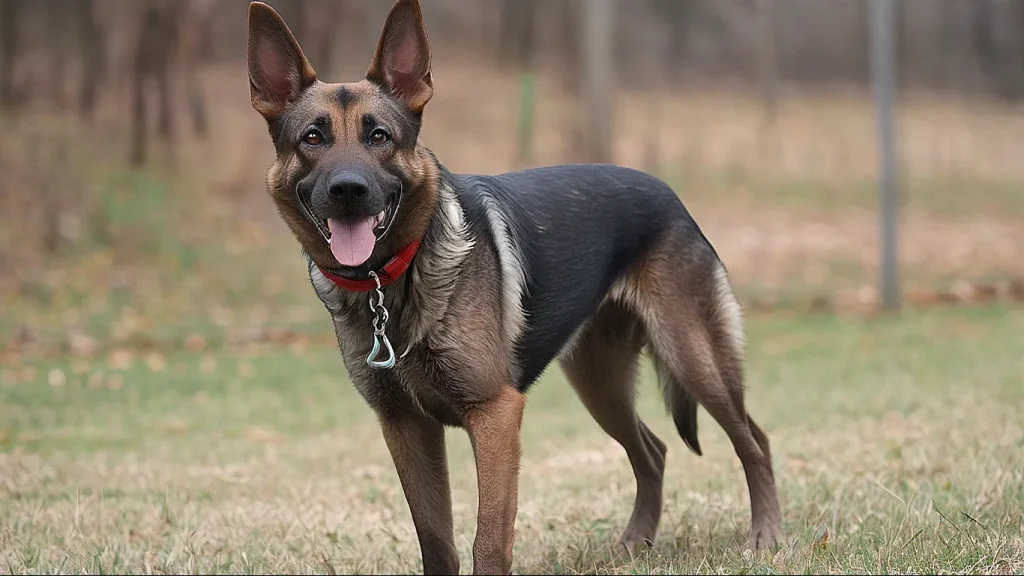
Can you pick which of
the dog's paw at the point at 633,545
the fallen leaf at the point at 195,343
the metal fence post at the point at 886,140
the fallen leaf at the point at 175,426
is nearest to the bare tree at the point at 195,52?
the fallen leaf at the point at 195,343

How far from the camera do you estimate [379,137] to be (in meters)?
4.27

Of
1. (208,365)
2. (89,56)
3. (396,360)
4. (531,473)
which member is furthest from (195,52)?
(396,360)

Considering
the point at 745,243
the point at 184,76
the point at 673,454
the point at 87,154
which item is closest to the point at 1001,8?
the point at 745,243

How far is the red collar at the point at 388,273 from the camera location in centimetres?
433

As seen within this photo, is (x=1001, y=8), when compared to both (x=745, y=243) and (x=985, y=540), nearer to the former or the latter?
(x=745, y=243)

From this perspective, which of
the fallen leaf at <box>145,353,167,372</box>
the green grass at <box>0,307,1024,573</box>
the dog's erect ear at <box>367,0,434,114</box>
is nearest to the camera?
the dog's erect ear at <box>367,0,434,114</box>

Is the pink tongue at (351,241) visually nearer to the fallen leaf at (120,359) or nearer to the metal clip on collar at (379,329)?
the metal clip on collar at (379,329)

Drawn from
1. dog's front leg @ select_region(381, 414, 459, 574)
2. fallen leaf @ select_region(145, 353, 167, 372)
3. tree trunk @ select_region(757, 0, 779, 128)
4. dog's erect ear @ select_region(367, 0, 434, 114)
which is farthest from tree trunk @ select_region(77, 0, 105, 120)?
dog's front leg @ select_region(381, 414, 459, 574)

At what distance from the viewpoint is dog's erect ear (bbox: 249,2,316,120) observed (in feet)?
14.7

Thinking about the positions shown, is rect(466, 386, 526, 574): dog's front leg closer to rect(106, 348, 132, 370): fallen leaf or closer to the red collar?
the red collar

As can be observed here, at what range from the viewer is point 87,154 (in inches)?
843

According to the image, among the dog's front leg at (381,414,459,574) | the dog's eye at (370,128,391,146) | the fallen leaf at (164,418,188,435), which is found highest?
the dog's eye at (370,128,391,146)

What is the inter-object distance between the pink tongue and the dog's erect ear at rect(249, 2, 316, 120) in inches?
24.7

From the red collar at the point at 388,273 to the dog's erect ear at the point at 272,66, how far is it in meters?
0.70
